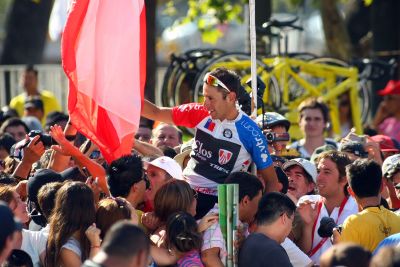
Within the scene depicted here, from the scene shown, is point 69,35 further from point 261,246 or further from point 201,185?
point 261,246

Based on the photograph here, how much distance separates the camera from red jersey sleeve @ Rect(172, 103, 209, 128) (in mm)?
9484

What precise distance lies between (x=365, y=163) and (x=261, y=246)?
1189 millimetres

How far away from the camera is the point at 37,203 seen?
9.23 meters

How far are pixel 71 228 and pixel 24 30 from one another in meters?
14.5

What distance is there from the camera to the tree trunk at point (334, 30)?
65.8 ft

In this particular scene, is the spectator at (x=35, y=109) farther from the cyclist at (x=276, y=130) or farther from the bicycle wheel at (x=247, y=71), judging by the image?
the cyclist at (x=276, y=130)

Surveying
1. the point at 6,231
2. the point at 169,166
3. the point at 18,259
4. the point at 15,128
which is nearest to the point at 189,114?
the point at 169,166

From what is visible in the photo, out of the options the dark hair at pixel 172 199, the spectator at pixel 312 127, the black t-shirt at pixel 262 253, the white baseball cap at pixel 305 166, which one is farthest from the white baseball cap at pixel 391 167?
the spectator at pixel 312 127

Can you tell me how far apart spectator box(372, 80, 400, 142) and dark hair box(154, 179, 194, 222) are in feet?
22.8

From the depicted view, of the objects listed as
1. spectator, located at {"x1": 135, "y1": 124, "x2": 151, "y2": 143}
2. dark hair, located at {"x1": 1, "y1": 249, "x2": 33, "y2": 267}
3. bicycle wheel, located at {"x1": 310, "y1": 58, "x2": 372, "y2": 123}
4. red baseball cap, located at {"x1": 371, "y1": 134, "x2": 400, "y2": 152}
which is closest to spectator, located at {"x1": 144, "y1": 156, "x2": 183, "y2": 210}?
dark hair, located at {"x1": 1, "y1": 249, "x2": 33, "y2": 267}

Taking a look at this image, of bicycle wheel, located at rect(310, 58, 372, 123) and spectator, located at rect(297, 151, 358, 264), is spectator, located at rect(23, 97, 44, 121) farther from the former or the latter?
spectator, located at rect(297, 151, 358, 264)

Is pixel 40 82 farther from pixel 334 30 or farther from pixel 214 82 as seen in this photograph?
pixel 214 82

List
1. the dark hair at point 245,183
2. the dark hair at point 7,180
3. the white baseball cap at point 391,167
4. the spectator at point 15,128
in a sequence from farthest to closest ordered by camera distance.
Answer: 1. the spectator at point 15,128
2. the white baseball cap at point 391,167
3. the dark hair at point 7,180
4. the dark hair at point 245,183

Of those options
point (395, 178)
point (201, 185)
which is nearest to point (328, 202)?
point (395, 178)
